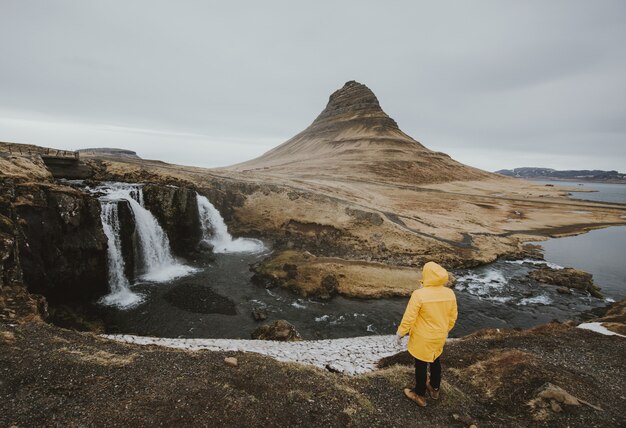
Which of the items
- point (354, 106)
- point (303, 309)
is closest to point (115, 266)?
point (303, 309)

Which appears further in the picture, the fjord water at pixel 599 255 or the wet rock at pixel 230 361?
the fjord water at pixel 599 255

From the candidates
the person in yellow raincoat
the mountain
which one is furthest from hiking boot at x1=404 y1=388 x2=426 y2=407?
the mountain

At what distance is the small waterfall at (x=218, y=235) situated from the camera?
124 ft

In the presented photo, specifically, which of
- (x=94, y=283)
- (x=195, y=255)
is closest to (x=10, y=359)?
(x=94, y=283)

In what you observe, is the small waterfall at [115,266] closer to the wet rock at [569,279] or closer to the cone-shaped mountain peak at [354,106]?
the wet rock at [569,279]

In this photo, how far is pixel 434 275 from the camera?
7789 millimetres

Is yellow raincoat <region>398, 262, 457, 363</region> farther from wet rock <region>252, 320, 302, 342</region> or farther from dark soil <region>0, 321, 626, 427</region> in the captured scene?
wet rock <region>252, 320, 302, 342</region>

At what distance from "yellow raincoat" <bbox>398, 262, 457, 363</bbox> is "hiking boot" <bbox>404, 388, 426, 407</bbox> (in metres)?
1.42

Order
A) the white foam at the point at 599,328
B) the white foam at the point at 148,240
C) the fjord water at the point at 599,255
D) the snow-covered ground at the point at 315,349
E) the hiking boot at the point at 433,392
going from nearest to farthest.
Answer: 1. the hiking boot at the point at 433,392
2. the snow-covered ground at the point at 315,349
3. the white foam at the point at 599,328
4. the white foam at the point at 148,240
5. the fjord water at the point at 599,255

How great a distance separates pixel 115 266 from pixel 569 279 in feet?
132

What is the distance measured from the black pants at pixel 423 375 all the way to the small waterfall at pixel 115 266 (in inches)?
826

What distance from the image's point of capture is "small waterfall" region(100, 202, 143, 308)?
22.9 m

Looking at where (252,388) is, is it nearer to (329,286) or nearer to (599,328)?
(599,328)

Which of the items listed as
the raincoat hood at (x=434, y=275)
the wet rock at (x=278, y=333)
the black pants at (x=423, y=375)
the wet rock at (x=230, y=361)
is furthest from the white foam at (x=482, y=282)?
the wet rock at (x=230, y=361)
